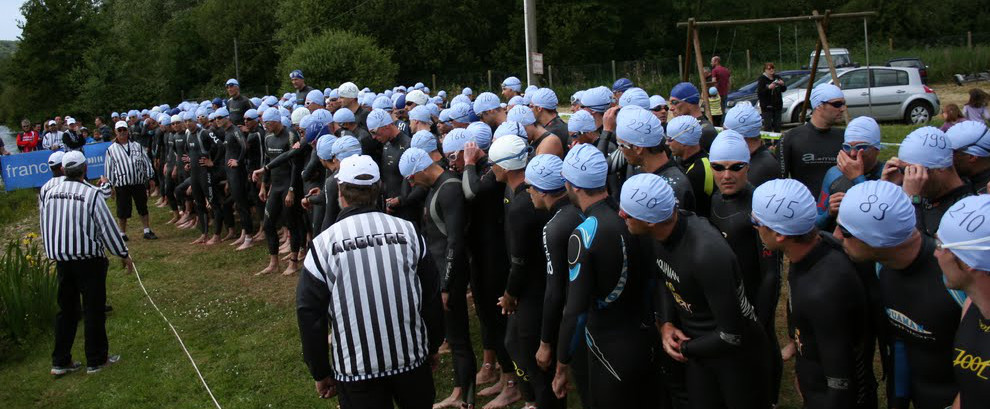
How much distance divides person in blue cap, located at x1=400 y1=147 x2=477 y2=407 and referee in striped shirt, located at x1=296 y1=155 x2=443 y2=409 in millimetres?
1271


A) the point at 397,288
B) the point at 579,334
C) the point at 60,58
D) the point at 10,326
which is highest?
the point at 60,58

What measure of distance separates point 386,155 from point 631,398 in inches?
174

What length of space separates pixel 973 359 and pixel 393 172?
231 inches

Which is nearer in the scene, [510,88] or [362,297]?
[362,297]

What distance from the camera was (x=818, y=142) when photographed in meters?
6.13

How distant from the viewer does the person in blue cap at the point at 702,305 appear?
348 cm

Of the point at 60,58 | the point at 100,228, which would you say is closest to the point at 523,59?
the point at 60,58

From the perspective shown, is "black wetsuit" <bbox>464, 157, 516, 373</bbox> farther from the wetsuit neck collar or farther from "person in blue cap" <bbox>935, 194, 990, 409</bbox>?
"person in blue cap" <bbox>935, 194, 990, 409</bbox>

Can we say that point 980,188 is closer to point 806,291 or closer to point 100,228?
point 806,291

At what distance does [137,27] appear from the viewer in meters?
56.2

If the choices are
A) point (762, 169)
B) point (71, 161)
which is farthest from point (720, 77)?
point (71, 161)

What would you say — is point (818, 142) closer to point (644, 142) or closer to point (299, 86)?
point (644, 142)

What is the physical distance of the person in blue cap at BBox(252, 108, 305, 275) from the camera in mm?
10031

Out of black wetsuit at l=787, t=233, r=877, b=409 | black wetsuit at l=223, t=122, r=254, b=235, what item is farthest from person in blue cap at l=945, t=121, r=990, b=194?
black wetsuit at l=223, t=122, r=254, b=235
